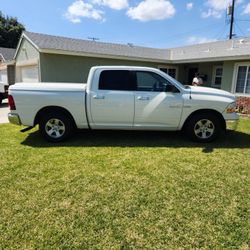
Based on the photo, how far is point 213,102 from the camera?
597 cm

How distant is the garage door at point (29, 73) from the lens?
14.5 meters

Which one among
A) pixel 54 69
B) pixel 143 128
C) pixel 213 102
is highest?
pixel 54 69

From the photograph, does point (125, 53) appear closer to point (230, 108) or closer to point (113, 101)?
→ point (113, 101)

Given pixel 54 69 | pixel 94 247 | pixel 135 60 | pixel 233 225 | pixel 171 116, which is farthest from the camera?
pixel 135 60

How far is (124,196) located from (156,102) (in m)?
3.07

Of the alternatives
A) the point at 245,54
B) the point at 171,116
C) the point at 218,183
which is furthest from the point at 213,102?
the point at 245,54

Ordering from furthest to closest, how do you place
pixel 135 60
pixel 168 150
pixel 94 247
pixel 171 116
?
1. pixel 135 60
2. pixel 171 116
3. pixel 168 150
4. pixel 94 247

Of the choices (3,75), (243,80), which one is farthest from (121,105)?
(3,75)

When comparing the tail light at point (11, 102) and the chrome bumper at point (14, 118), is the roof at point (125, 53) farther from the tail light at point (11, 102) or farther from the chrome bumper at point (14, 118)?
the chrome bumper at point (14, 118)

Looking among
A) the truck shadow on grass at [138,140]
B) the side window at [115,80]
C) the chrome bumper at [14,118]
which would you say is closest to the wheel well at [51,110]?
the chrome bumper at [14,118]

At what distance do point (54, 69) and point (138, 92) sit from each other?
8.49m

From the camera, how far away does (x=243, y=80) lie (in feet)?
41.8

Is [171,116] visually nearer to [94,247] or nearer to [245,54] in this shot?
[94,247]

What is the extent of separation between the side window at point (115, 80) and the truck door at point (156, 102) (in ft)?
0.78
